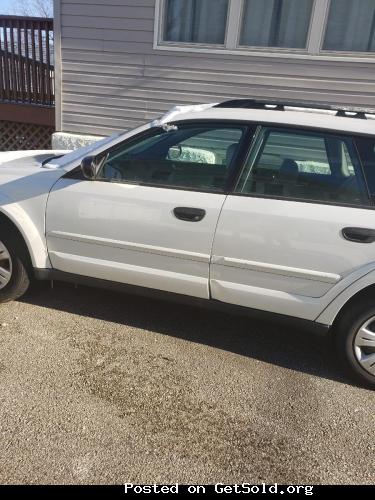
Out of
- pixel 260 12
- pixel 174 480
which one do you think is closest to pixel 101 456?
pixel 174 480

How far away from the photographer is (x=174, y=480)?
81.8 inches

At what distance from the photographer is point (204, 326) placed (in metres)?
3.43

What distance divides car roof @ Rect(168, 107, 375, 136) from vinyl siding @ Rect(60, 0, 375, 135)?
347 centimetres

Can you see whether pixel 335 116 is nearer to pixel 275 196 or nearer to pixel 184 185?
pixel 275 196

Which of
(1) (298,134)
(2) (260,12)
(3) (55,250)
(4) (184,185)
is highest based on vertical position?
(2) (260,12)

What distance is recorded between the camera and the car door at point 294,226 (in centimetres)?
260

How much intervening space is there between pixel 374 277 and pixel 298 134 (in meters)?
0.98

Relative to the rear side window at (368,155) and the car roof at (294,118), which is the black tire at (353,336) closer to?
the rear side window at (368,155)

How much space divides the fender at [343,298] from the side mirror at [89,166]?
1731mm

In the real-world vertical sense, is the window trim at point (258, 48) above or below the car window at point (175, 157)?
above

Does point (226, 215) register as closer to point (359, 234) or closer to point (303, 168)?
point (303, 168)

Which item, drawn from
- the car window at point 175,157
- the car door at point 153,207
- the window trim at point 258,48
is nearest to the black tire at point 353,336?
the car door at point 153,207

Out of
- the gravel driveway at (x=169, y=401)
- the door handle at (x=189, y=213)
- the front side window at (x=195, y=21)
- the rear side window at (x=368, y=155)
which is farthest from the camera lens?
the front side window at (x=195, y=21)

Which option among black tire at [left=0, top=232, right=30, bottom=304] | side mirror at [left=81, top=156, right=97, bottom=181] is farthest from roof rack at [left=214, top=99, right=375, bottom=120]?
black tire at [left=0, top=232, right=30, bottom=304]
